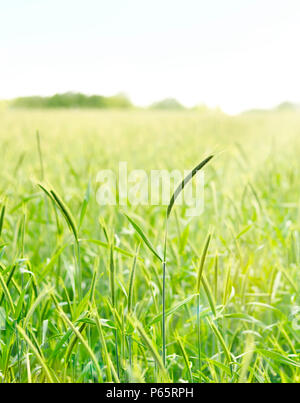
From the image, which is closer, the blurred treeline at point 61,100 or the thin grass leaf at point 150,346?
the thin grass leaf at point 150,346

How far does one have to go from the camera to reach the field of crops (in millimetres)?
575

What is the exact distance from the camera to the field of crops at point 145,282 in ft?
1.89

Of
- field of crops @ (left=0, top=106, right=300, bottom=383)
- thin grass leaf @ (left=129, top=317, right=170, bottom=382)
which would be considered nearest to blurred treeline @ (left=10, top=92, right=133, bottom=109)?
field of crops @ (left=0, top=106, right=300, bottom=383)

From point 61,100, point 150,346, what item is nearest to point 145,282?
point 150,346

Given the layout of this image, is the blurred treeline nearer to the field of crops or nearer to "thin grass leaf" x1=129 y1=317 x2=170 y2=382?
the field of crops

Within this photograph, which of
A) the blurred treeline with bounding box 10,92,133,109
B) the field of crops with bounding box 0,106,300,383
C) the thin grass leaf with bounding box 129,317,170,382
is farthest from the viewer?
the blurred treeline with bounding box 10,92,133,109

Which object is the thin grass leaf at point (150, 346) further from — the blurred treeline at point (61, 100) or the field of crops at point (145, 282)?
the blurred treeline at point (61, 100)

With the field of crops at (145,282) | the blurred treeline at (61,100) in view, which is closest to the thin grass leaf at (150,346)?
the field of crops at (145,282)

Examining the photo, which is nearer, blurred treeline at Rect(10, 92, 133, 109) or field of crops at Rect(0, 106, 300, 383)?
field of crops at Rect(0, 106, 300, 383)

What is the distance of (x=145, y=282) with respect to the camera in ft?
3.20
